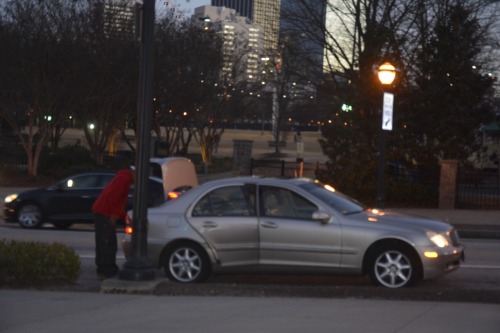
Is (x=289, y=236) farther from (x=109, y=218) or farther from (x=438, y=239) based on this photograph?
(x=109, y=218)

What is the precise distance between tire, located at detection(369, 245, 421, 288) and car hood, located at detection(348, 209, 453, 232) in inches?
13.0

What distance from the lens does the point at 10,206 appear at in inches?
822

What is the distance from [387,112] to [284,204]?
10009 mm

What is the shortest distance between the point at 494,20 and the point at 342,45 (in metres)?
6.26

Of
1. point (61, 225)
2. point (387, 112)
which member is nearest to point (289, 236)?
point (61, 225)

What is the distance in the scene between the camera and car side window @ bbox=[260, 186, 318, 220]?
39.2 ft

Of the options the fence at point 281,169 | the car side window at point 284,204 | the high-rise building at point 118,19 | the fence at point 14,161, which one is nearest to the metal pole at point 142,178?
the car side window at point 284,204

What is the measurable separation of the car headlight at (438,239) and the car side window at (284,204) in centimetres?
151

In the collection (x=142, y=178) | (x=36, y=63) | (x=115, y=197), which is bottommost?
(x=115, y=197)

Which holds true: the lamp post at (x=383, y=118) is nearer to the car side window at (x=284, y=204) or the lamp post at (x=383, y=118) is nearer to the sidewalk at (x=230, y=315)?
the car side window at (x=284, y=204)

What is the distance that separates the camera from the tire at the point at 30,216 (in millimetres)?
20516

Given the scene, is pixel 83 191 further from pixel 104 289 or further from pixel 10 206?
pixel 104 289

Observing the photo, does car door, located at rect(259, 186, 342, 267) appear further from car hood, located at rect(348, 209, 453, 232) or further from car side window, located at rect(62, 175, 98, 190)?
car side window, located at rect(62, 175, 98, 190)

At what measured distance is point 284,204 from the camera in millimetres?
12062
